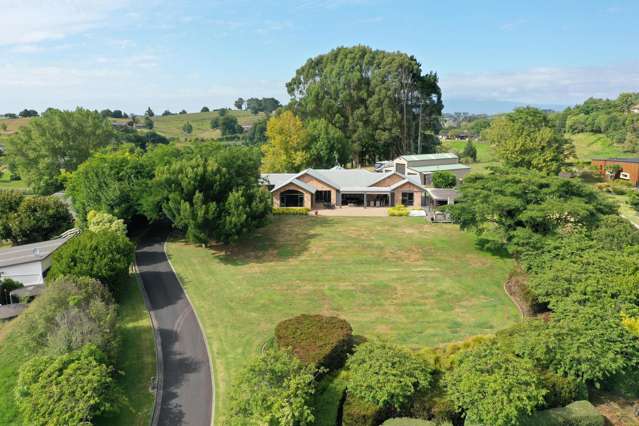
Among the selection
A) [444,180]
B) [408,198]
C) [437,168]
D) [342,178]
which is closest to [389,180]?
[408,198]

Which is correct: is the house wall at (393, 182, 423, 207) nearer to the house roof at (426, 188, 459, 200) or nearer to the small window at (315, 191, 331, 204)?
the house roof at (426, 188, 459, 200)

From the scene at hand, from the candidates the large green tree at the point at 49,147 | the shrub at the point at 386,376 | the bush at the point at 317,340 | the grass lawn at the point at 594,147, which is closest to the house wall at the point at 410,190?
the bush at the point at 317,340

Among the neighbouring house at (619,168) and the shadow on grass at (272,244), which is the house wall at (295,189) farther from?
the neighbouring house at (619,168)

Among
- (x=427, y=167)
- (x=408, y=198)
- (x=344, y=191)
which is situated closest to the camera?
(x=344, y=191)

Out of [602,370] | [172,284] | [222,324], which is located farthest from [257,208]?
[602,370]

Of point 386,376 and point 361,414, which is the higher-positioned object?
point 386,376

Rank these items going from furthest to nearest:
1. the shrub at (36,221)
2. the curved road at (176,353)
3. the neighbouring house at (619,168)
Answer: the neighbouring house at (619,168) → the shrub at (36,221) → the curved road at (176,353)

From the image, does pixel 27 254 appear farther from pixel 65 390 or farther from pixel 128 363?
pixel 65 390
